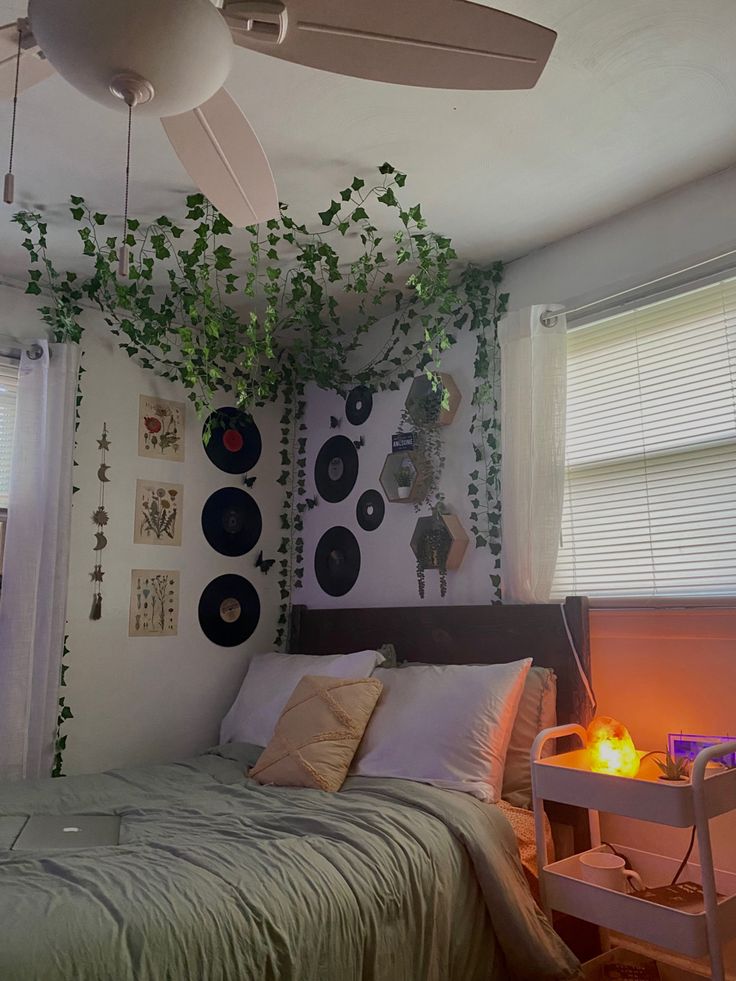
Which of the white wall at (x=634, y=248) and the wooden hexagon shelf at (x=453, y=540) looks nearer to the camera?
the white wall at (x=634, y=248)

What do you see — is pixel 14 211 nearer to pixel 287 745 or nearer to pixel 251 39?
pixel 251 39

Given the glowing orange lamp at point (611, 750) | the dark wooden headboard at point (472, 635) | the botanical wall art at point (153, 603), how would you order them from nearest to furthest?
the glowing orange lamp at point (611, 750) < the dark wooden headboard at point (472, 635) < the botanical wall art at point (153, 603)

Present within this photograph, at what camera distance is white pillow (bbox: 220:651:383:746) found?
290 cm

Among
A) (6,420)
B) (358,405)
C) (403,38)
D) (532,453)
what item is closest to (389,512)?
(358,405)

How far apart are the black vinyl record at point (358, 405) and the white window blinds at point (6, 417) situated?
1.51 meters

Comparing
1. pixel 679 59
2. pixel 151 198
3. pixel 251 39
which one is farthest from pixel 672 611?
pixel 151 198

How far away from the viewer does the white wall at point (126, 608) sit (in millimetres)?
3096

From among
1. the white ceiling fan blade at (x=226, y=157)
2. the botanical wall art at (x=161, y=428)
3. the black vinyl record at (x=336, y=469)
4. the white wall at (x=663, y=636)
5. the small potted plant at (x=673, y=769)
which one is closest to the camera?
the white ceiling fan blade at (x=226, y=157)

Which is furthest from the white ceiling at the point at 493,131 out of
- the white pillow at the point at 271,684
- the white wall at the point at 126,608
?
the white pillow at the point at 271,684

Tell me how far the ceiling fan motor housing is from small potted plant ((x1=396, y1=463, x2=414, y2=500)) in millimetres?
2169

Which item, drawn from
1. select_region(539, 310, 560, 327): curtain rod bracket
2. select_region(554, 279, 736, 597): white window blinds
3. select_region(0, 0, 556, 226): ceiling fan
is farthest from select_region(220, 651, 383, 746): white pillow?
select_region(0, 0, 556, 226): ceiling fan

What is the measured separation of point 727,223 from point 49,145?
214cm

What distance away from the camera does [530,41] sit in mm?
1216

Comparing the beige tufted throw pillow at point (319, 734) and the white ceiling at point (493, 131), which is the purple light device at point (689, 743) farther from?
the white ceiling at point (493, 131)
